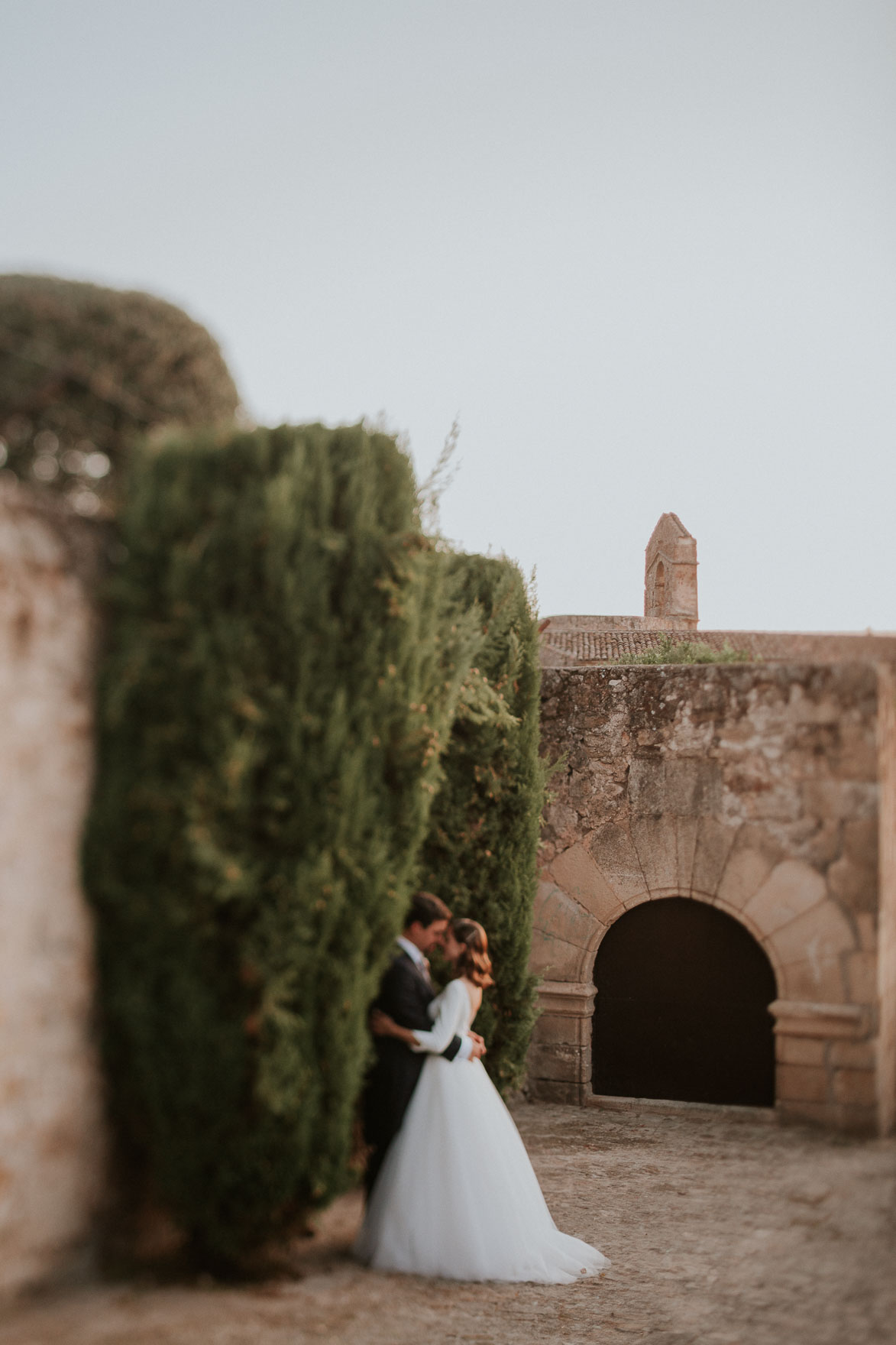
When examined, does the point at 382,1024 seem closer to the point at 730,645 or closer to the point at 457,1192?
the point at 457,1192

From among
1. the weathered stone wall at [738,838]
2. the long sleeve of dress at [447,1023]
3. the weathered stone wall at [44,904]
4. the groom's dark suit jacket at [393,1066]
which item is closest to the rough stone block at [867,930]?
the weathered stone wall at [738,838]

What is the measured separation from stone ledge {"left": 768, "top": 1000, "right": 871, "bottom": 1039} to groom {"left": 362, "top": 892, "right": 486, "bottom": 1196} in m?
2.79

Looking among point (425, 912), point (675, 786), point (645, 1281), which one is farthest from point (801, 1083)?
point (425, 912)

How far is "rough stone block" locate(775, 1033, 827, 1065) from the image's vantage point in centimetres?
635

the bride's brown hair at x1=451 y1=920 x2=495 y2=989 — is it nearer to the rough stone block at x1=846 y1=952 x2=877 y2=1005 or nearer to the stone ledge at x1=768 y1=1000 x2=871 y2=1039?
the stone ledge at x1=768 y1=1000 x2=871 y2=1039

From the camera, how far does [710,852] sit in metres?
6.84

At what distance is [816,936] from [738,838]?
2.53 feet

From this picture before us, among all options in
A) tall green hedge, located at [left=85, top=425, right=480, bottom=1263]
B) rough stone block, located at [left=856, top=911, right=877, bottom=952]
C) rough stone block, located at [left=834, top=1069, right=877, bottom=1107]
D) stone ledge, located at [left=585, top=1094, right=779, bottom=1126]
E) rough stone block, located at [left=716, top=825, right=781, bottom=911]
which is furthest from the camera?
rough stone block, located at [left=716, top=825, right=781, bottom=911]

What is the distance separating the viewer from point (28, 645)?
3336mm

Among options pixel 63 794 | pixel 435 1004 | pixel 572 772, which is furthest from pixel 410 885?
pixel 572 772

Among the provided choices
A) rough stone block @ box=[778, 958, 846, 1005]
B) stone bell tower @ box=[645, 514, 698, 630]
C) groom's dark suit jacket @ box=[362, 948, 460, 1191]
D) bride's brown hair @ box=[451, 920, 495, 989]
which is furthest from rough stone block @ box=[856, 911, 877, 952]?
stone bell tower @ box=[645, 514, 698, 630]

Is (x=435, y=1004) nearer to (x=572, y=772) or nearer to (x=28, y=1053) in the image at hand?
(x=28, y=1053)

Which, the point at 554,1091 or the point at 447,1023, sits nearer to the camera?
the point at 447,1023

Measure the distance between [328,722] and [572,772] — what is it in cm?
386
